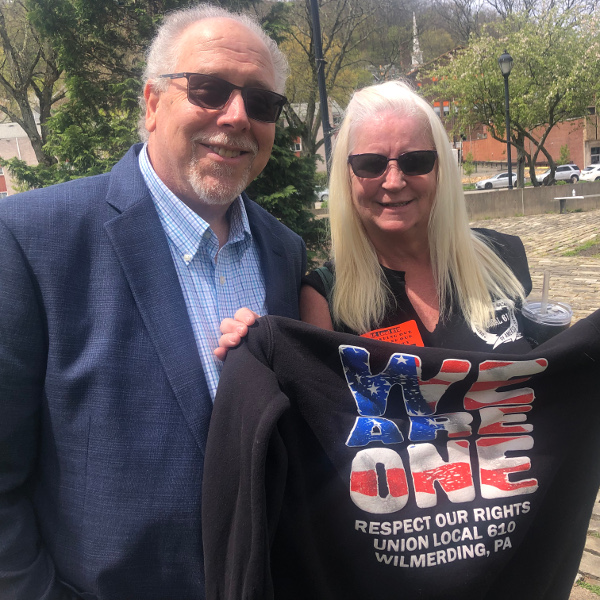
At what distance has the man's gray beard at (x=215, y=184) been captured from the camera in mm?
1932

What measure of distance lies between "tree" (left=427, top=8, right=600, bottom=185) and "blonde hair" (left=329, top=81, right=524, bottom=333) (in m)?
24.9

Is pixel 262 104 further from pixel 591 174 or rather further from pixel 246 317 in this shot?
pixel 591 174

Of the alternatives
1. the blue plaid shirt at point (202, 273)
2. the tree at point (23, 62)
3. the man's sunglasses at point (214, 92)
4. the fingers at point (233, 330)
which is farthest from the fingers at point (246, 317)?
the tree at point (23, 62)

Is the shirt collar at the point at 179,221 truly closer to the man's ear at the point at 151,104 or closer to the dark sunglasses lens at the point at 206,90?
the man's ear at the point at 151,104

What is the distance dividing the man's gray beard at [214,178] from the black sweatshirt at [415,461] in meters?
0.57

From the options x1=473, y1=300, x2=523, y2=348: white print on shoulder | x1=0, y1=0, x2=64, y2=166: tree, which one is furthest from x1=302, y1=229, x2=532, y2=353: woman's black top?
x1=0, y1=0, x2=64, y2=166: tree

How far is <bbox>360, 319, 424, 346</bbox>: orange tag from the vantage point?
2107mm

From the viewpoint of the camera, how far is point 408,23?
33531 millimetres

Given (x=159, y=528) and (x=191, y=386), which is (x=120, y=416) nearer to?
(x=191, y=386)

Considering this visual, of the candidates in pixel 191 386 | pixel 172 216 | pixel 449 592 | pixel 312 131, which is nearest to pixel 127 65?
pixel 172 216

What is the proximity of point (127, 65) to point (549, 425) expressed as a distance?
28.1 ft

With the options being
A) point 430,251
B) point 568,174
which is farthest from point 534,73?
point 430,251

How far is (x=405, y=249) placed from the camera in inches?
90.8

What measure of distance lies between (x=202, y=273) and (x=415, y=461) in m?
0.99
